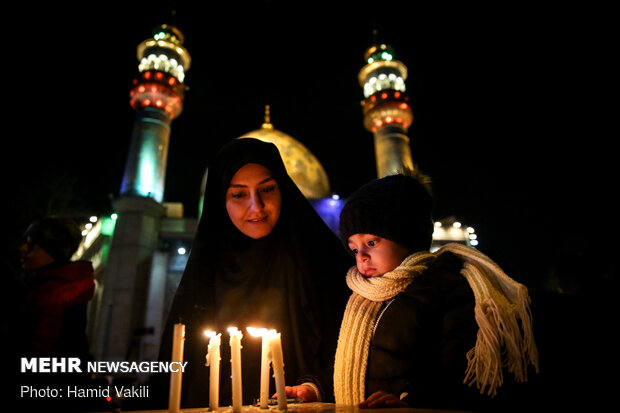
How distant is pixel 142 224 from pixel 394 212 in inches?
815

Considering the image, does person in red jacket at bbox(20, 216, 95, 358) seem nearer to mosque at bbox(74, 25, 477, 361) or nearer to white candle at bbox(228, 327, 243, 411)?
white candle at bbox(228, 327, 243, 411)

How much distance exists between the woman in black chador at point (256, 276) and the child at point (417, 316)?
0.51 m

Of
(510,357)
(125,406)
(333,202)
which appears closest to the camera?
(510,357)

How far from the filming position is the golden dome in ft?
71.0

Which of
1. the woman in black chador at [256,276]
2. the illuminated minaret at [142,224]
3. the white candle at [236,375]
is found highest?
the illuminated minaret at [142,224]

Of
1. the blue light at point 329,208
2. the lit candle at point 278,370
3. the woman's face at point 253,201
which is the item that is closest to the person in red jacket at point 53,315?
the woman's face at point 253,201

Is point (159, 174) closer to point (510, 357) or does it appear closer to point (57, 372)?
point (57, 372)

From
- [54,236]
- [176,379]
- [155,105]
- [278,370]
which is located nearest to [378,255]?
[278,370]

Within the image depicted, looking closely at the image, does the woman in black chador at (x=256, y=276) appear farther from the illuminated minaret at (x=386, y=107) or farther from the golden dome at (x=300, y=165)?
the illuminated minaret at (x=386, y=107)

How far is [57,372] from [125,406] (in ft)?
2.52

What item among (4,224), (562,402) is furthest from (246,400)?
(4,224)

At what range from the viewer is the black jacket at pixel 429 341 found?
1.90 metres

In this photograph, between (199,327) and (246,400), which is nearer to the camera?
(246,400)

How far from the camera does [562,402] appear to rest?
1.65 m
